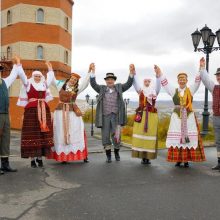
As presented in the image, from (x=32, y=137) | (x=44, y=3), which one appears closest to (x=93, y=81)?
(x=32, y=137)

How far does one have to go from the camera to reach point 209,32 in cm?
1541

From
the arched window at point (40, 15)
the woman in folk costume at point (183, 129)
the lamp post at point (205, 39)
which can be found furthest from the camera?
the arched window at point (40, 15)

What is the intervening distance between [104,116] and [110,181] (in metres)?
2.59

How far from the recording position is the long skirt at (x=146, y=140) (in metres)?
8.77

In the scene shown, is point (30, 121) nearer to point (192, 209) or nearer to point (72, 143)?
point (72, 143)

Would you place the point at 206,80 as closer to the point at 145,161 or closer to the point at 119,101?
the point at 119,101

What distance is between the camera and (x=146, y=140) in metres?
8.81

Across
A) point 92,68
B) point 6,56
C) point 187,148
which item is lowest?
point 187,148

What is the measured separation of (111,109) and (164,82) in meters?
1.37

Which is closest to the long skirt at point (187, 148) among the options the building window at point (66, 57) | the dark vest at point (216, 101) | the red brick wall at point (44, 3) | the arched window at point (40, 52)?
the dark vest at point (216, 101)

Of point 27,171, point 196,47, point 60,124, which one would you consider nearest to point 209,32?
point 196,47

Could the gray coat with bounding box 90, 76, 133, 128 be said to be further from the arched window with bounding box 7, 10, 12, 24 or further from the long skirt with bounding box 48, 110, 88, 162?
the arched window with bounding box 7, 10, 12, 24

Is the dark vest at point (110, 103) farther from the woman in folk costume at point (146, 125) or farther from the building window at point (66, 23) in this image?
the building window at point (66, 23)

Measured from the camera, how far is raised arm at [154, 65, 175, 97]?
8672 mm
